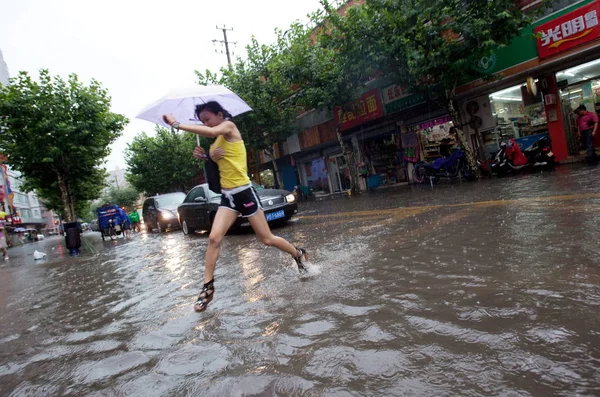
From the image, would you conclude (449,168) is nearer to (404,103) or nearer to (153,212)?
(404,103)

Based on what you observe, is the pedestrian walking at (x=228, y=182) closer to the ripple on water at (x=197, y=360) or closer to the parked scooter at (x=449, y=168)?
the ripple on water at (x=197, y=360)

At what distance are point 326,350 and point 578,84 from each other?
49.2 feet

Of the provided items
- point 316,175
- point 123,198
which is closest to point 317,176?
point 316,175

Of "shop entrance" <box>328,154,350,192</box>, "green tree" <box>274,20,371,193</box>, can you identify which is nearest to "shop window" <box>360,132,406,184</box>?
"shop entrance" <box>328,154,350,192</box>

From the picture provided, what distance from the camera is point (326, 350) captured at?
211 centimetres

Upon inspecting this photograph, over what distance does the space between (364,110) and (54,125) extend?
560 inches

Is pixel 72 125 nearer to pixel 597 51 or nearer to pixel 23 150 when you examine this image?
pixel 23 150

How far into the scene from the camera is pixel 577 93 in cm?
1298

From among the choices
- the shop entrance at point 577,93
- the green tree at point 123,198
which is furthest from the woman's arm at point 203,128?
the green tree at point 123,198

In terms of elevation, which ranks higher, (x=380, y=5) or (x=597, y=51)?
(x=380, y=5)

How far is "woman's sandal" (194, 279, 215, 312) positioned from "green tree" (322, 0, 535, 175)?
1122cm

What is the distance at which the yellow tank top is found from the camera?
11.8 feet

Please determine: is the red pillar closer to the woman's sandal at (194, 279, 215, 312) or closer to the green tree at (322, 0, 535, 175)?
the green tree at (322, 0, 535, 175)

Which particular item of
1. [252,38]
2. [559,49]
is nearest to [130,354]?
[559,49]
